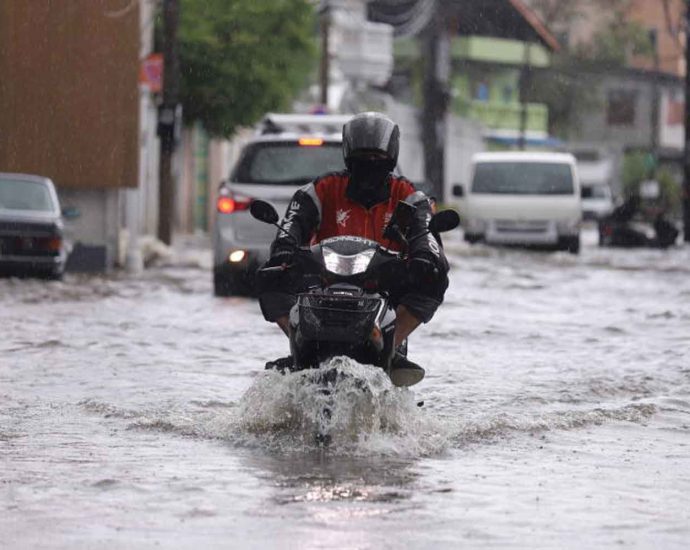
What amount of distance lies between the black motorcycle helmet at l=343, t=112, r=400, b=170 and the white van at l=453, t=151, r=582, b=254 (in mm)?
27523

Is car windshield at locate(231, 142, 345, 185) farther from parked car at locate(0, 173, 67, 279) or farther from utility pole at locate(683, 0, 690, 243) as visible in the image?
utility pole at locate(683, 0, 690, 243)

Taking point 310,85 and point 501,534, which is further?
point 310,85

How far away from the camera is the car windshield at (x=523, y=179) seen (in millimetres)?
37625

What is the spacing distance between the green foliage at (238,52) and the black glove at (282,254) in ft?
113

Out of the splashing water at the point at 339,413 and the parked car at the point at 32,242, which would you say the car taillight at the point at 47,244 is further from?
the splashing water at the point at 339,413

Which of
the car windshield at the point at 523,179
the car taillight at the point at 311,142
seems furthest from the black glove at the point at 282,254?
the car windshield at the point at 523,179

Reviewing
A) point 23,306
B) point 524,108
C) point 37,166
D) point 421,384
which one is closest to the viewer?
point 421,384

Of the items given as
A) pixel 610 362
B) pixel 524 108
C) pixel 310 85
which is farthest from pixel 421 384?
pixel 524 108

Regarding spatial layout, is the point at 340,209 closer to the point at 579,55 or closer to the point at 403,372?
the point at 403,372

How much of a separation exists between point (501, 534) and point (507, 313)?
13.2 meters

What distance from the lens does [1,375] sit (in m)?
13.4

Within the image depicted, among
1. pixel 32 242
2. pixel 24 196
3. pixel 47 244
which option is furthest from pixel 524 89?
pixel 32 242

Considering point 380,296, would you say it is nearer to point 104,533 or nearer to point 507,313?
point 104,533

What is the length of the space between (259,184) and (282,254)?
1216 cm
